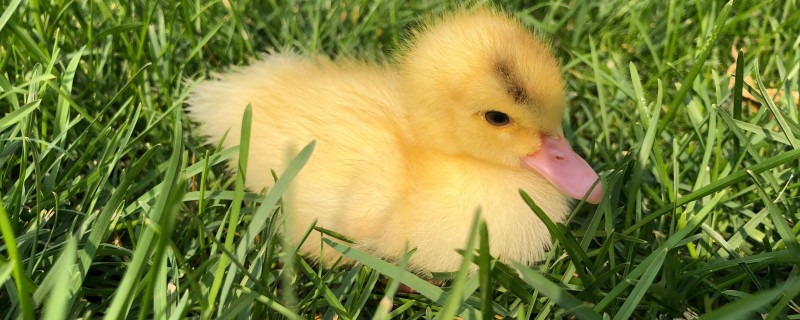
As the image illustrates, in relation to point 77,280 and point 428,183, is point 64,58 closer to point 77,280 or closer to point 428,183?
point 77,280

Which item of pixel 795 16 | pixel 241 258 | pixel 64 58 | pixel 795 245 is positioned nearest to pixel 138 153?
pixel 64 58

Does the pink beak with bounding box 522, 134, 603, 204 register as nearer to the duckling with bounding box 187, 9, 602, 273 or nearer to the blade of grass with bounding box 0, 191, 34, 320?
the duckling with bounding box 187, 9, 602, 273

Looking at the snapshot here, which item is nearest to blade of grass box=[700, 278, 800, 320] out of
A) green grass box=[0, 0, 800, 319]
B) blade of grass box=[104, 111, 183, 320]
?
green grass box=[0, 0, 800, 319]

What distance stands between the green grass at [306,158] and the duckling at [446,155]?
79mm

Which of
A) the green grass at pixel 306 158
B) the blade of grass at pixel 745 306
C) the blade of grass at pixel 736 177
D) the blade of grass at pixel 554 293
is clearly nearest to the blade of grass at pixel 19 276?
the green grass at pixel 306 158

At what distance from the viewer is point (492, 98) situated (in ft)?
4.18

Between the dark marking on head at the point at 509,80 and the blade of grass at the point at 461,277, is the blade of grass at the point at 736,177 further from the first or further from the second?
the blade of grass at the point at 461,277

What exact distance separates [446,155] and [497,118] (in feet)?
0.47

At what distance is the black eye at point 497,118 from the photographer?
132cm

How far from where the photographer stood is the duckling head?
49.9 inches

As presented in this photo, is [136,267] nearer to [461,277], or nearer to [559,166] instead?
[461,277]

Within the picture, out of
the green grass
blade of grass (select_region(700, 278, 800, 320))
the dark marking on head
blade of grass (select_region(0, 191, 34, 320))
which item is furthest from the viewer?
the dark marking on head

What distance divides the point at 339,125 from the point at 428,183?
0.24 m

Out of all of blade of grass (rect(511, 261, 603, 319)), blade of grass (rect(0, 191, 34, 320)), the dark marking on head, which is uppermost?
the dark marking on head
